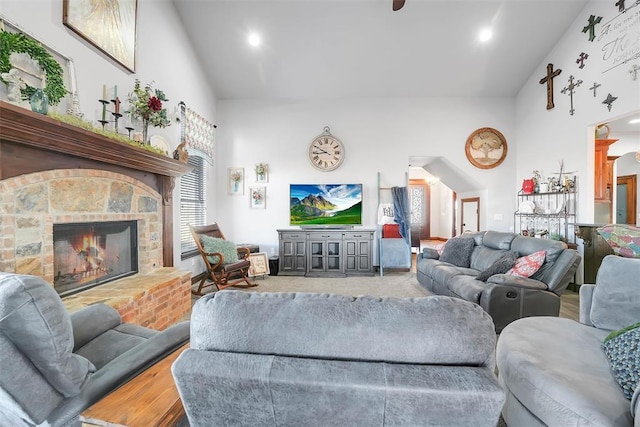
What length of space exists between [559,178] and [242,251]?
4942 millimetres

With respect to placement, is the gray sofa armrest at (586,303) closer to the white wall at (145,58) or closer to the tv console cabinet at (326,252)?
the tv console cabinet at (326,252)

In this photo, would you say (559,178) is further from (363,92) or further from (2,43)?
(2,43)

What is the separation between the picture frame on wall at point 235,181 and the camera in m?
5.22

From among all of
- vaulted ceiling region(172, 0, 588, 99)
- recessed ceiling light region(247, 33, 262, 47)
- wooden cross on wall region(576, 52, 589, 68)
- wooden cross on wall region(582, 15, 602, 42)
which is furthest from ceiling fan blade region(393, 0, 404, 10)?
wooden cross on wall region(576, 52, 589, 68)

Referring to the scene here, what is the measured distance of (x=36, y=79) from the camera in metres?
1.98

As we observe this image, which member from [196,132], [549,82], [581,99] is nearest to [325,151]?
[196,132]

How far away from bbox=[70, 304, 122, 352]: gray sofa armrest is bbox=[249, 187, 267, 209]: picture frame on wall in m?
3.56

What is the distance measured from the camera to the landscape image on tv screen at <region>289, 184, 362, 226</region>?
5.09 meters

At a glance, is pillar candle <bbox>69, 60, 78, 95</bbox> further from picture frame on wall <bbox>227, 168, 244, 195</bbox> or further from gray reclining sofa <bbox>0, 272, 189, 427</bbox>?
picture frame on wall <bbox>227, 168, 244, 195</bbox>

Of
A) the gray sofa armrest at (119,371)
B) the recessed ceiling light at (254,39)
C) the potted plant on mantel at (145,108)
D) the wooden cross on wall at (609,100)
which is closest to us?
the gray sofa armrest at (119,371)

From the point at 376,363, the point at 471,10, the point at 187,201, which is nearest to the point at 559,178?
the point at 471,10

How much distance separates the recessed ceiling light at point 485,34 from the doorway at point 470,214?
2.72 meters

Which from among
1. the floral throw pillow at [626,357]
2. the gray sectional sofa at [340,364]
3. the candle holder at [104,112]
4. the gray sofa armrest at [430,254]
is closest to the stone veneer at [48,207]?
the candle holder at [104,112]

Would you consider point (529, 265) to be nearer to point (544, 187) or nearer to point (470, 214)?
point (544, 187)
